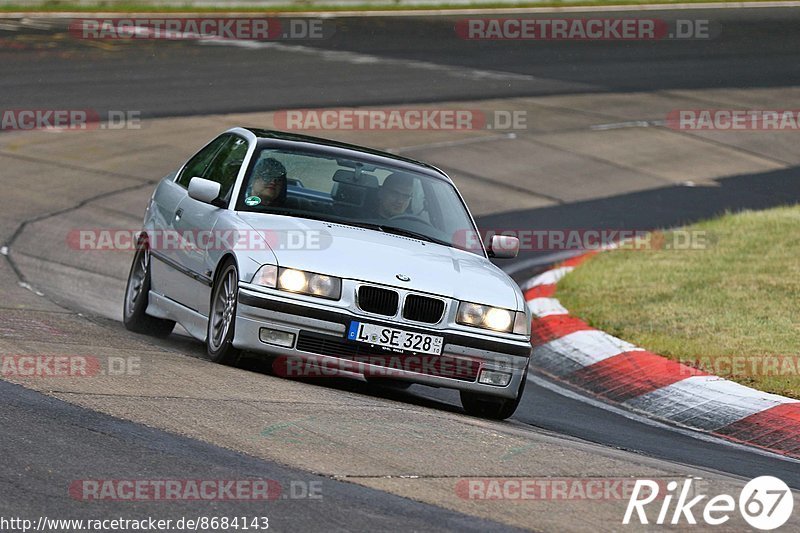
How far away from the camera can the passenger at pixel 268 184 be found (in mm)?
9117

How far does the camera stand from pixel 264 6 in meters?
33.5

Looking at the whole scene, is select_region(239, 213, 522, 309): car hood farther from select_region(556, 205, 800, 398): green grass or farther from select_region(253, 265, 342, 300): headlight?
select_region(556, 205, 800, 398): green grass

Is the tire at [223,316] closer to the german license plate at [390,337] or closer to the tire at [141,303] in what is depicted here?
the german license plate at [390,337]

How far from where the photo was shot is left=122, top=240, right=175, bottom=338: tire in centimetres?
1017

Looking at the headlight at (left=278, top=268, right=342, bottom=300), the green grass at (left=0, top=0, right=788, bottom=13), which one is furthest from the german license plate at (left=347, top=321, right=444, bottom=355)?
the green grass at (left=0, top=0, right=788, bottom=13)

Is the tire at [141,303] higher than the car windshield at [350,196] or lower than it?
lower

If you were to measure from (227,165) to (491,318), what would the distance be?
92.7 inches

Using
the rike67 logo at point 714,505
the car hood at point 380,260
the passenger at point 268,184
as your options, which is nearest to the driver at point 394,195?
the car hood at point 380,260

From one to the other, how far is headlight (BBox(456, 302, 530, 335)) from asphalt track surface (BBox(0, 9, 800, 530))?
667mm

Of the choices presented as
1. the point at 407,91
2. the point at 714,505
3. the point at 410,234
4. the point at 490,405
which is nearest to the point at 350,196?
the point at 410,234

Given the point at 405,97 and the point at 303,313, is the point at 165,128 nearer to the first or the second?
the point at 405,97

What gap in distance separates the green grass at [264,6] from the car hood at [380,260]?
23.8m

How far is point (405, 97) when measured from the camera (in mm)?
23375

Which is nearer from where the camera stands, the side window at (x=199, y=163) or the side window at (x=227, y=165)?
the side window at (x=227, y=165)
